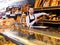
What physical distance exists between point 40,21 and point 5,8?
0.94 meters

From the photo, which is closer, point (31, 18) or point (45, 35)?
point (45, 35)

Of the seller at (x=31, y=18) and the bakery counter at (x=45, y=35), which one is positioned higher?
the seller at (x=31, y=18)

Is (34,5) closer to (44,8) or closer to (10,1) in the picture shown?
(44,8)

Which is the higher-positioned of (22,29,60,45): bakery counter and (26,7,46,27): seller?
(26,7,46,27): seller

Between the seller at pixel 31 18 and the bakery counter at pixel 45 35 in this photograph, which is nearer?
the bakery counter at pixel 45 35

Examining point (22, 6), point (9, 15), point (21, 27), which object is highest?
point (22, 6)

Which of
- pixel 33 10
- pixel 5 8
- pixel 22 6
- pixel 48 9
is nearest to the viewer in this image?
pixel 48 9

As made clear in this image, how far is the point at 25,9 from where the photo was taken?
2643 mm

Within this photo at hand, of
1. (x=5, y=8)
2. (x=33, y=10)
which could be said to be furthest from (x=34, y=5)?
(x=5, y=8)

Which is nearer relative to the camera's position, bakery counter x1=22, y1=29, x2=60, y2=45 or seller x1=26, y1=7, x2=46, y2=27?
bakery counter x1=22, y1=29, x2=60, y2=45

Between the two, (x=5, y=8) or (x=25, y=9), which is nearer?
(x=25, y=9)

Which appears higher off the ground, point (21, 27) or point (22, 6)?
point (22, 6)

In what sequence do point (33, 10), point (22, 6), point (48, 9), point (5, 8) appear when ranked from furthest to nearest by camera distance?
1. point (5, 8)
2. point (22, 6)
3. point (33, 10)
4. point (48, 9)

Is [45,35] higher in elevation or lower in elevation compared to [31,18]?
lower
